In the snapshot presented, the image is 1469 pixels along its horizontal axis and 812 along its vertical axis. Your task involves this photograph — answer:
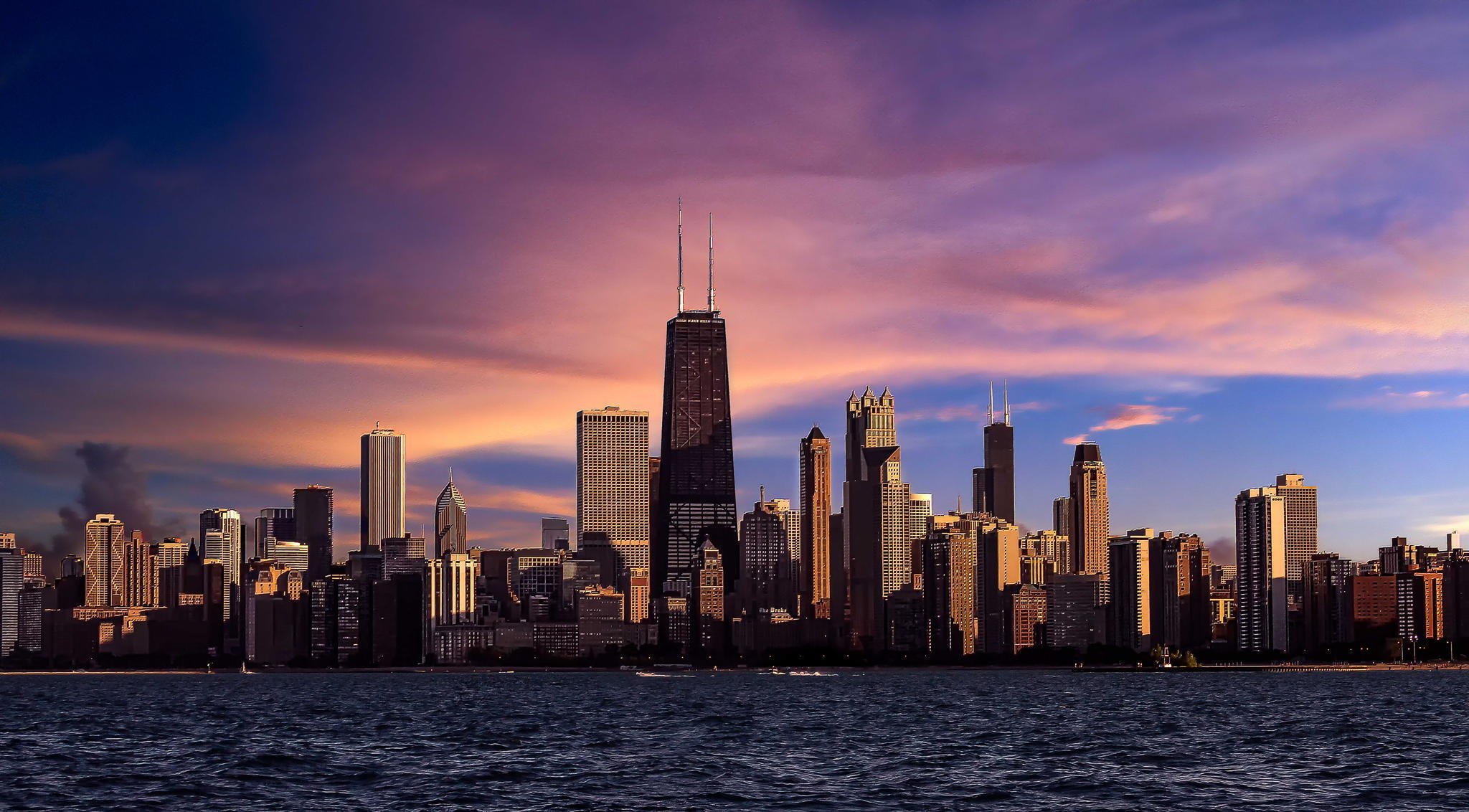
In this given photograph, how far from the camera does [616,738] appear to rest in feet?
378

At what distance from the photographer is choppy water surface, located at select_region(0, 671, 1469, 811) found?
7494 centimetres

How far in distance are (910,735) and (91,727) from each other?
65.1m

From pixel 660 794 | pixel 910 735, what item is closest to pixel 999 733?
pixel 910 735

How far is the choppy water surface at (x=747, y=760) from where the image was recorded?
74.9 meters

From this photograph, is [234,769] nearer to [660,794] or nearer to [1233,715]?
[660,794]

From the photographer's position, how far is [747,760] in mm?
94750

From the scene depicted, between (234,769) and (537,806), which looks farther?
(234,769)

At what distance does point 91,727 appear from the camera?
13638cm

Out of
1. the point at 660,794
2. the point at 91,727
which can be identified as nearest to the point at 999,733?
the point at 660,794

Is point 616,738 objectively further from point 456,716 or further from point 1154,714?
point 1154,714

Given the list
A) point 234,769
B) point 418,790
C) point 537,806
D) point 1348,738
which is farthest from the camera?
point 1348,738

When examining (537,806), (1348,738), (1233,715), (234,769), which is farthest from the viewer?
(1233,715)

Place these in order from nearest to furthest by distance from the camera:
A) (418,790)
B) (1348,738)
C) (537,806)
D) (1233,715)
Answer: (537,806) → (418,790) → (1348,738) → (1233,715)

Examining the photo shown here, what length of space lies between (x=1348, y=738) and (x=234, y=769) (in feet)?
229
